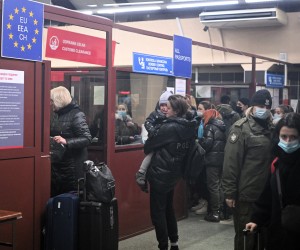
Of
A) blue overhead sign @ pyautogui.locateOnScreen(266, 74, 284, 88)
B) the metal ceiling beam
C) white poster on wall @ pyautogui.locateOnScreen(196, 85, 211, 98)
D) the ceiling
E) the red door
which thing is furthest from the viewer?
the metal ceiling beam

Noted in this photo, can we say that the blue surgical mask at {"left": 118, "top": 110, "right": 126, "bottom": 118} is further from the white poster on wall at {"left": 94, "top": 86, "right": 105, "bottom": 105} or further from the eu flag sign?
the eu flag sign

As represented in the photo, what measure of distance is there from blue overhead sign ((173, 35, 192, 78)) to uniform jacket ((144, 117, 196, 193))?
151cm

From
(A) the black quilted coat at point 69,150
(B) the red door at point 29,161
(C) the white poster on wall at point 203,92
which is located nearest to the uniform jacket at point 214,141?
(A) the black quilted coat at point 69,150

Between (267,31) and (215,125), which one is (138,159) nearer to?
(215,125)

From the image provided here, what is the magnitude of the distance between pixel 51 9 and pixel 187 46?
2136 mm

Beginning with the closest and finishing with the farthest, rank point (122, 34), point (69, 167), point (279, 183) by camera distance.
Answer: point (279, 183) < point (69, 167) < point (122, 34)

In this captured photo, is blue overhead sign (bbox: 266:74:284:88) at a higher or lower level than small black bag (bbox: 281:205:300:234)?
higher

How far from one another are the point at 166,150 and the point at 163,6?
16.1ft

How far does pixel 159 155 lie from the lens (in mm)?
3963

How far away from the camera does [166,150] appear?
13.0ft

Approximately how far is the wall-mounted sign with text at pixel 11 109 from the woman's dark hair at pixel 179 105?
124cm

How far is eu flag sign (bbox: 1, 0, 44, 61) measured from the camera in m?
3.36

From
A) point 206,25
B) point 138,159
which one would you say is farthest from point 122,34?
point 138,159

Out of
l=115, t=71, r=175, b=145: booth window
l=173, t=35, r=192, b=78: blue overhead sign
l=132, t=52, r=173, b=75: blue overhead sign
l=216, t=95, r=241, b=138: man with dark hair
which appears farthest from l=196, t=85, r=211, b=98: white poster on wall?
l=132, t=52, r=173, b=75: blue overhead sign
